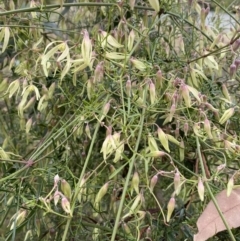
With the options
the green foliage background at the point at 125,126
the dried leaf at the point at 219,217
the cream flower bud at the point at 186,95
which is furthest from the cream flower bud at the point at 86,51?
the dried leaf at the point at 219,217

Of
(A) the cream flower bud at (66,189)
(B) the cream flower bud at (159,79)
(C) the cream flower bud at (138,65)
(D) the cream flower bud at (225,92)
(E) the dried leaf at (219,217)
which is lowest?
(A) the cream flower bud at (66,189)

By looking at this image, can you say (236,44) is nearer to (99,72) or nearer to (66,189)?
(99,72)

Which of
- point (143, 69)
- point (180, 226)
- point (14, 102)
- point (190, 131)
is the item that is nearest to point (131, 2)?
point (143, 69)

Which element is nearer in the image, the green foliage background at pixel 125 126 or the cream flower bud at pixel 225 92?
the green foliage background at pixel 125 126

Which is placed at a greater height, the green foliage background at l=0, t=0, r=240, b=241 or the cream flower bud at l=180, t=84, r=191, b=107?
the cream flower bud at l=180, t=84, r=191, b=107

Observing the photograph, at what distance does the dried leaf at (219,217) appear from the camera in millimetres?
663

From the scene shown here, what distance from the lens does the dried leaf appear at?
2.18ft

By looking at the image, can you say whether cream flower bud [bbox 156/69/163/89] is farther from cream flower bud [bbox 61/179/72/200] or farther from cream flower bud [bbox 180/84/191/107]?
cream flower bud [bbox 61/179/72/200]

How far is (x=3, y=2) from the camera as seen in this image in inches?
38.2

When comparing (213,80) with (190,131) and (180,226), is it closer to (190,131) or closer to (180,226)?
(190,131)

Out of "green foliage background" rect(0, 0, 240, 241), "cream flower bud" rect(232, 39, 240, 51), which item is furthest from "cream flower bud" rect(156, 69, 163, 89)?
"cream flower bud" rect(232, 39, 240, 51)

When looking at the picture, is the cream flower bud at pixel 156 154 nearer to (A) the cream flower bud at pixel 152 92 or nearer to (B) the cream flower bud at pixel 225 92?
(A) the cream flower bud at pixel 152 92

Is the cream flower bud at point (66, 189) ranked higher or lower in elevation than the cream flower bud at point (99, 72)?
lower

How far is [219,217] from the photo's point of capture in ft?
2.20
